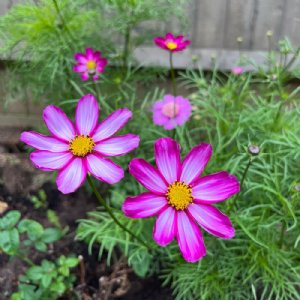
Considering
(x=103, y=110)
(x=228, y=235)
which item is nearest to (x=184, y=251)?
(x=228, y=235)

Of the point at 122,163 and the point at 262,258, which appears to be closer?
the point at 262,258

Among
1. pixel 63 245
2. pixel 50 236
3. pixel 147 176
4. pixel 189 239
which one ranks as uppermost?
pixel 147 176

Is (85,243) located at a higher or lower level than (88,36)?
lower

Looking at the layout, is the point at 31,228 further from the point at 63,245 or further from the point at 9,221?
the point at 63,245

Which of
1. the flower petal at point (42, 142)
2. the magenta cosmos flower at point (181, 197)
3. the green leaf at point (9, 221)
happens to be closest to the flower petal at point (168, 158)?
the magenta cosmos flower at point (181, 197)

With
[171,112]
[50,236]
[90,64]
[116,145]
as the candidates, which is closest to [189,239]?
[116,145]

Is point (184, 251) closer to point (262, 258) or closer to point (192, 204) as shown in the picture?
point (192, 204)

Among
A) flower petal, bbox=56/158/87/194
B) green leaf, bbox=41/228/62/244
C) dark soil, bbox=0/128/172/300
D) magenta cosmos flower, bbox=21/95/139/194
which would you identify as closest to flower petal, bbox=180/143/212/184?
magenta cosmos flower, bbox=21/95/139/194
